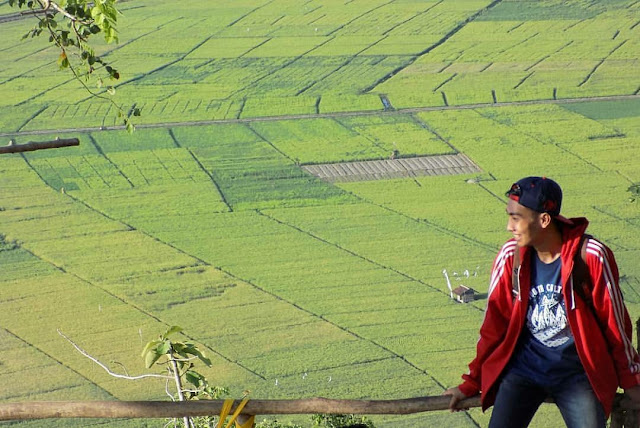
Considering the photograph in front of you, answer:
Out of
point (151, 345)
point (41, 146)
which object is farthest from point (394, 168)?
point (41, 146)

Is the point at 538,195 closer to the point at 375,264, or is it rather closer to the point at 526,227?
the point at 526,227

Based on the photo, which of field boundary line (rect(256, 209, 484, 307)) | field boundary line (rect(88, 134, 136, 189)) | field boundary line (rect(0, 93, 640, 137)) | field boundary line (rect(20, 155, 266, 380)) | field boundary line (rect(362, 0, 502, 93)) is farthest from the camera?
field boundary line (rect(362, 0, 502, 93))

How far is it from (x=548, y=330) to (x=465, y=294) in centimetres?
1824

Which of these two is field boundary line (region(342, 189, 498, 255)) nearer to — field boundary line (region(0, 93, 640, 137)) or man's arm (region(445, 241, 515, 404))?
field boundary line (region(0, 93, 640, 137))

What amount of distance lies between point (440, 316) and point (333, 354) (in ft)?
8.13

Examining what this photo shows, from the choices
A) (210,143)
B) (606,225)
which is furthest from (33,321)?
(606,225)

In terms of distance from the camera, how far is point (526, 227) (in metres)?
3.65

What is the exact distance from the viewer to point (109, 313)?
71.2 feet

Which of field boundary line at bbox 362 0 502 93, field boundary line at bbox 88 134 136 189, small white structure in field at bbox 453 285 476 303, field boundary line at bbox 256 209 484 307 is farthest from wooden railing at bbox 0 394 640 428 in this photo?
field boundary line at bbox 362 0 502 93

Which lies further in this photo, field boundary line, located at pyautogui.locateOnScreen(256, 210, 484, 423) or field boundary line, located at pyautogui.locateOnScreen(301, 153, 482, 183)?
field boundary line, located at pyautogui.locateOnScreen(301, 153, 482, 183)

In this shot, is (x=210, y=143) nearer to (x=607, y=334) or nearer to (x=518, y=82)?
(x=518, y=82)

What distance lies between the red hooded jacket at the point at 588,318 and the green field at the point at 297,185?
11121mm

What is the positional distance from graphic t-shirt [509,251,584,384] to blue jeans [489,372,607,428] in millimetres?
29

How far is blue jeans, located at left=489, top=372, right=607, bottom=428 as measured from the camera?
368cm
